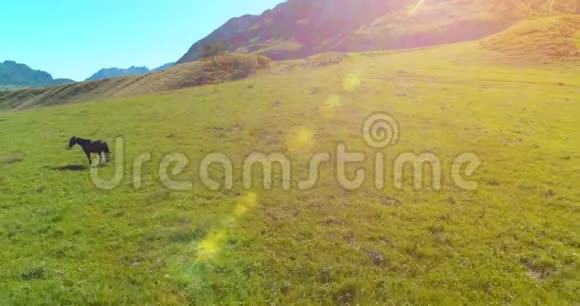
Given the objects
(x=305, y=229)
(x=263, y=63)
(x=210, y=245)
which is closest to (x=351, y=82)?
(x=263, y=63)

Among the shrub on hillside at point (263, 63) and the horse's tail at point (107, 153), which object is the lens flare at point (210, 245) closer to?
the horse's tail at point (107, 153)

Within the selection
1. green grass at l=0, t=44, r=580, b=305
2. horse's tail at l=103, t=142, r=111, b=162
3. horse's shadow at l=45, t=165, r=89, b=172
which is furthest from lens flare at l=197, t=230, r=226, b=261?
horse's tail at l=103, t=142, r=111, b=162

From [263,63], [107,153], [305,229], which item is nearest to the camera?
[305,229]

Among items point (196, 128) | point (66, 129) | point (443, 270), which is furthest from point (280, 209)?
point (66, 129)

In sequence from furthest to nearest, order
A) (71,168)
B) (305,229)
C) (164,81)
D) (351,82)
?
1. (164,81)
2. (351,82)
3. (71,168)
4. (305,229)

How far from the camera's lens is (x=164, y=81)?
301 feet

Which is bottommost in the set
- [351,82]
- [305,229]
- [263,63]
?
[305,229]

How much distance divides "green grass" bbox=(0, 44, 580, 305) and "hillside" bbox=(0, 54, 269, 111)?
5281cm

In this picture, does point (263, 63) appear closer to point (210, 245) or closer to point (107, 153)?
point (107, 153)

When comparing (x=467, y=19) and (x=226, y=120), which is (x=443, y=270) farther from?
(x=467, y=19)

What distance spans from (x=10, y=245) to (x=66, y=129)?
1326 inches

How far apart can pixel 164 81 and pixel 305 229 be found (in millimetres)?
82693

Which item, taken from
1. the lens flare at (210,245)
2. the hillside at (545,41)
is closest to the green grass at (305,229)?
the lens flare at (210,245)

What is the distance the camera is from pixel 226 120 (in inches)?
1719
